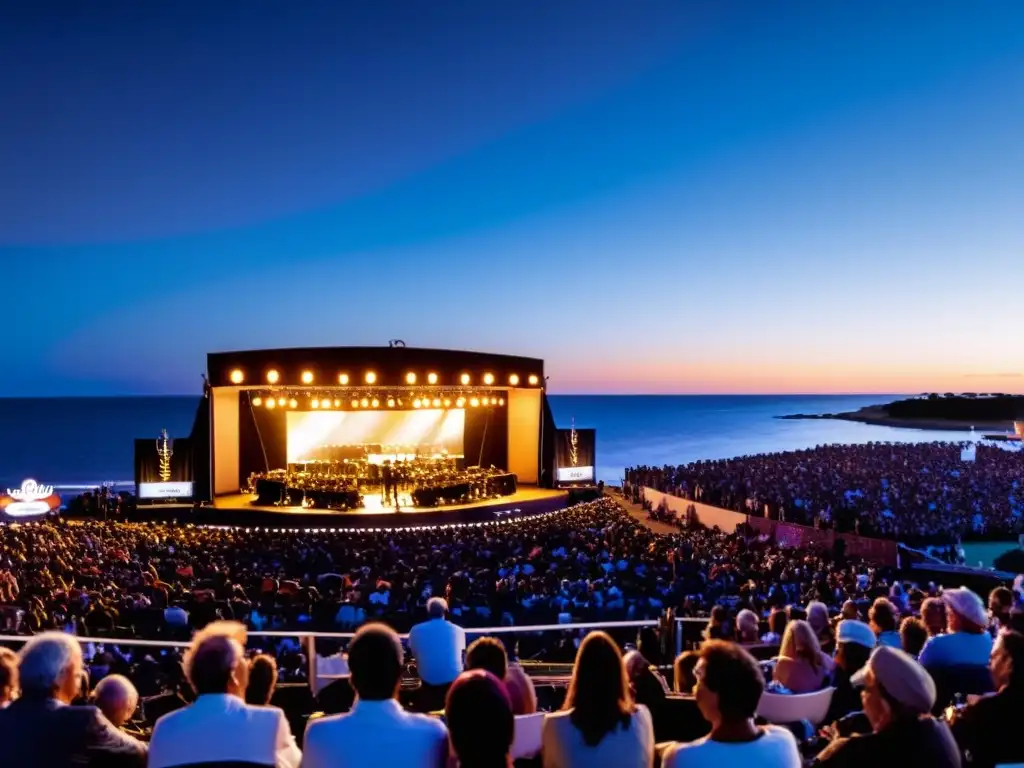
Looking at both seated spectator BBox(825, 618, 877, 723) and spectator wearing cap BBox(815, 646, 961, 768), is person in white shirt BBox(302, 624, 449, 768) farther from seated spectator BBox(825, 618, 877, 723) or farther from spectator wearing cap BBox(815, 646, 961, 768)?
seated spectator BBox(825, 618, 877, 723)

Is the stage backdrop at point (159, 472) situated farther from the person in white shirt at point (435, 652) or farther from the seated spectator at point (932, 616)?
the seated spectator at point (932, 616)

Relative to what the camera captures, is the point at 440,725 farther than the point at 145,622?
No

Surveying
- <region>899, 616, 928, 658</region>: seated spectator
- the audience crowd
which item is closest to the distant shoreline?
the audience crowd

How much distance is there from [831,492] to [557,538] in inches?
558

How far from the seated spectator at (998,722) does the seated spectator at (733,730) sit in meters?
1.20

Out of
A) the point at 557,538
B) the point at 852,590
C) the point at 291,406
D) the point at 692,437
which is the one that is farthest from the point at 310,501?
the point at 692,437

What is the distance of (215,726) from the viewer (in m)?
2.58

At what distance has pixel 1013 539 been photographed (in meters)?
18.5

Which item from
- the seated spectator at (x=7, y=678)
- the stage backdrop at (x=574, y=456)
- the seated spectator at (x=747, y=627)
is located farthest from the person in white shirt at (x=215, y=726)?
the stage backdrop at (x=574, y=456)

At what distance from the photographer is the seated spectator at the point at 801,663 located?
418cm

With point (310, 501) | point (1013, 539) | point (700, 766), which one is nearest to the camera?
point (700, 766)

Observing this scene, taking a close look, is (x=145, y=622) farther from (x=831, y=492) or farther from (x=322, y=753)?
(x=831, y=492)

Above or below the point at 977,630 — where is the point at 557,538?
below

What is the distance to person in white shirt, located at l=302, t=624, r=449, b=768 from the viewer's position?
2.49m
